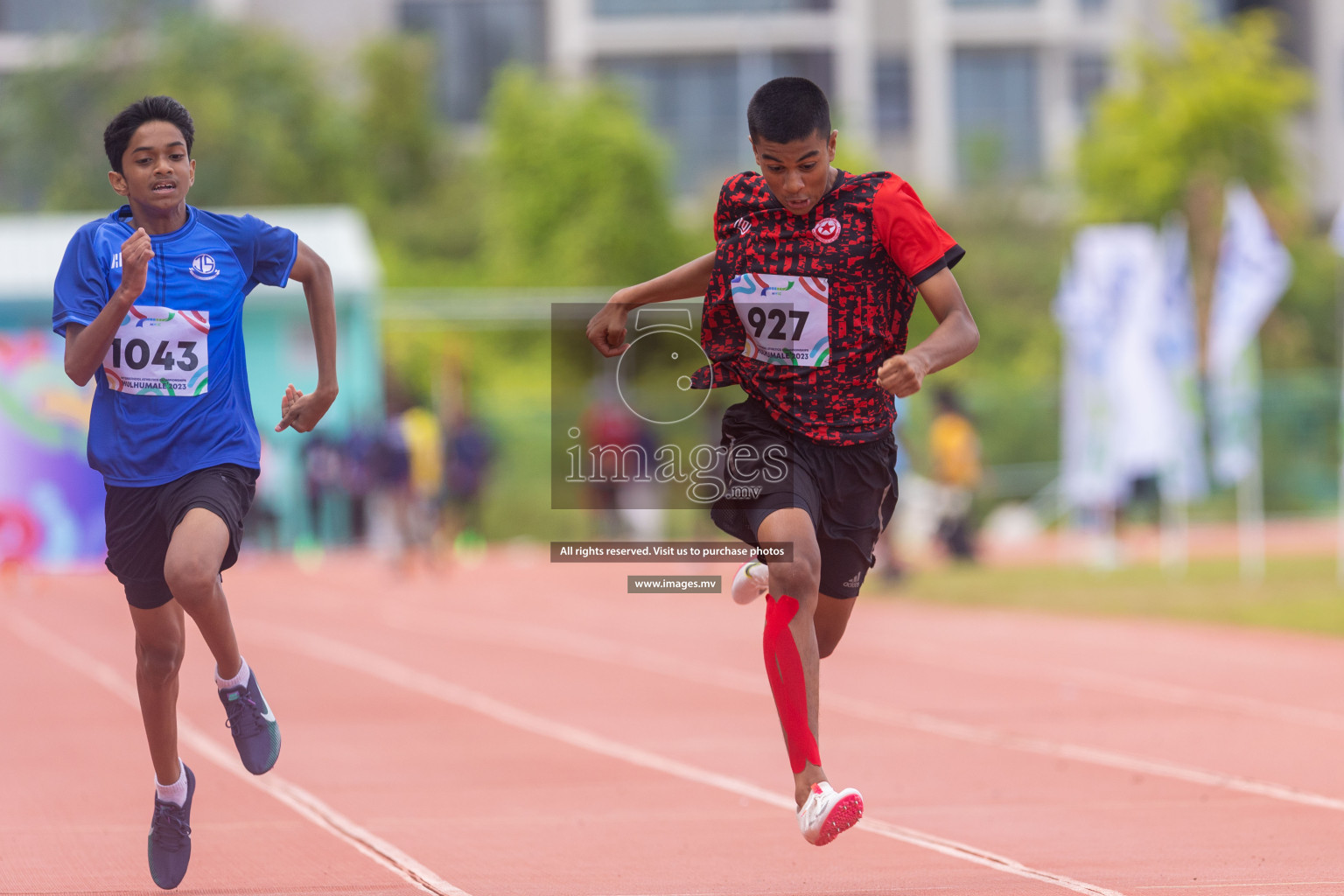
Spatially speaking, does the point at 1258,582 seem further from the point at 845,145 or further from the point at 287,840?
the point at 845,145

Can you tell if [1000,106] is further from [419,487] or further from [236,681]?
[236,681]

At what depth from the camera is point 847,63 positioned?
166 feet

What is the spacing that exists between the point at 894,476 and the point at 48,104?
44.1 metres

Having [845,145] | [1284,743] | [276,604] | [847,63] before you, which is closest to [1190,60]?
[845,145]

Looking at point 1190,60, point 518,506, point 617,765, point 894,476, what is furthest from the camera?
point 1190,60

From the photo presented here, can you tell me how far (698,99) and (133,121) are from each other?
4705 cm

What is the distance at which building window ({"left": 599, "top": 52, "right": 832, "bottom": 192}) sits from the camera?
51.2 m

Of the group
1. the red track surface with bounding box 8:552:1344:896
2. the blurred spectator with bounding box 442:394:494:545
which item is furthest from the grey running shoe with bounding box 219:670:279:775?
the blurred spectator with bounding box 442:394:494:545

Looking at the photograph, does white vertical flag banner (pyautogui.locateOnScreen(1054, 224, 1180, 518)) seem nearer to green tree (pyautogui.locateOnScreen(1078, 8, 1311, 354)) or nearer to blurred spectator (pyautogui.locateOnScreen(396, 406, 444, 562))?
blurred spectator (pyautogui.locateOnScreen(396, 406, 444, 562))

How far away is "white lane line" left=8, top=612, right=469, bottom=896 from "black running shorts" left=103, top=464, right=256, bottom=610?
1.14 meters

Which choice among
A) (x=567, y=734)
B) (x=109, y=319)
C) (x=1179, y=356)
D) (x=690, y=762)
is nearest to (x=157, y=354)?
(x=109, y=319)

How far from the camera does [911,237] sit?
5.23 meters

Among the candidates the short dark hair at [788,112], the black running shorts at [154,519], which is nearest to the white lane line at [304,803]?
the black running shorts at [154,519]

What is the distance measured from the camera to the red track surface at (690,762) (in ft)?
19.1
